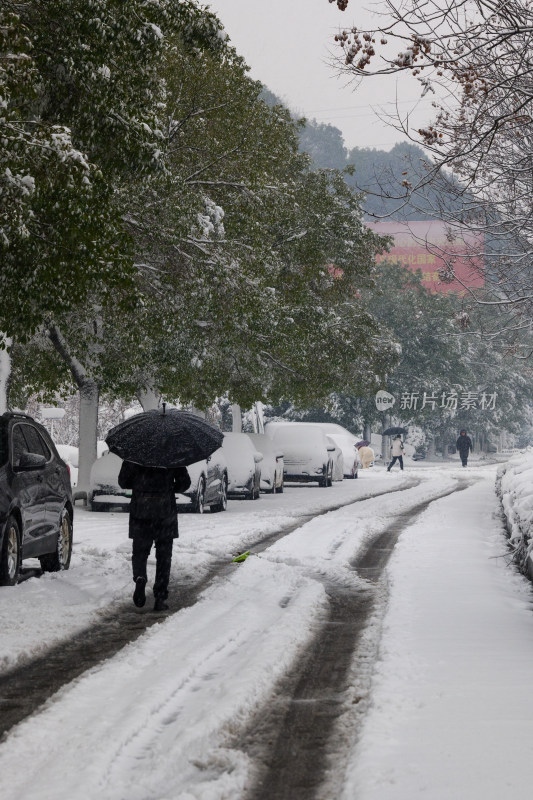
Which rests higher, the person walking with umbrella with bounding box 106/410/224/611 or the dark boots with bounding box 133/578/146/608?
the person walking with umbrella with bounding box 106/410/224/611

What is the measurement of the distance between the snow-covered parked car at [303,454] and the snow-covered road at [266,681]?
67.9 feet

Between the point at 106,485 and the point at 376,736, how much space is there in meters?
17.1

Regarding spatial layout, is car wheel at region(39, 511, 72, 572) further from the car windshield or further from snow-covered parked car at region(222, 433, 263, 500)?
snow-covered parked car at region(222, 433, 263, 500)

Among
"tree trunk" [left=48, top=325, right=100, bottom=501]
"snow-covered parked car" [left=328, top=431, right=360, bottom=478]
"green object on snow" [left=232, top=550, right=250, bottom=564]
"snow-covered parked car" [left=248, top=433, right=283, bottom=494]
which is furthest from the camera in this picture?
"snow-covered parked car" [left=328, top=431, right=360, bottom=478]

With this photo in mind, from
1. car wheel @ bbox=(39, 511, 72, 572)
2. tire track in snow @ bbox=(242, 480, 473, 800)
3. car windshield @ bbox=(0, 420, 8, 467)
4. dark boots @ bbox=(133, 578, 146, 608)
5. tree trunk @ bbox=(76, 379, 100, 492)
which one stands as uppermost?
tree trunk @ bbox=(76, 379, 100, 492)

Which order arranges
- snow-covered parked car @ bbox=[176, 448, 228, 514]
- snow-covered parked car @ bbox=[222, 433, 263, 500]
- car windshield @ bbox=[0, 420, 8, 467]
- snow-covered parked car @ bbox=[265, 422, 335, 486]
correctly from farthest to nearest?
snow-covered parked car @ bbox=[265, 422, 335, 486], snow-covered parked car @ bbox=[222, 433, 263, 500], snow-covered parked car @ bbox=[176, 448, 228, 514], car windshield @ bbox=[0, 420, 8, 467]

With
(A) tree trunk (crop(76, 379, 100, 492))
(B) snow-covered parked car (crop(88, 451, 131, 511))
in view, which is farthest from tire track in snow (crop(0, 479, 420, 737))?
(A) tree trunk (crop(76, 379, 100, 492))

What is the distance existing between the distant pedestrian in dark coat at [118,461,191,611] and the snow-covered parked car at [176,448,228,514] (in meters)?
10.5

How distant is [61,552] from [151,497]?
2.82 m

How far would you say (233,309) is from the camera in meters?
21.9

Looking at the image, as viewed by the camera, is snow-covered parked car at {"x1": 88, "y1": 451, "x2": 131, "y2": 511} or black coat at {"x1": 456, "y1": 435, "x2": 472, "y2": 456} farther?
black coat at {"x1": 456, "y1": 435, "x2": 472, "y2": 456}

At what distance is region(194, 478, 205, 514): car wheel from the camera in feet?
71.5

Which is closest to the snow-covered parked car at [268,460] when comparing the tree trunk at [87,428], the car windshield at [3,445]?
the tree trunk at [87,428]

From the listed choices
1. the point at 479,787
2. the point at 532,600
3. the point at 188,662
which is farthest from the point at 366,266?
the point at 479,787
